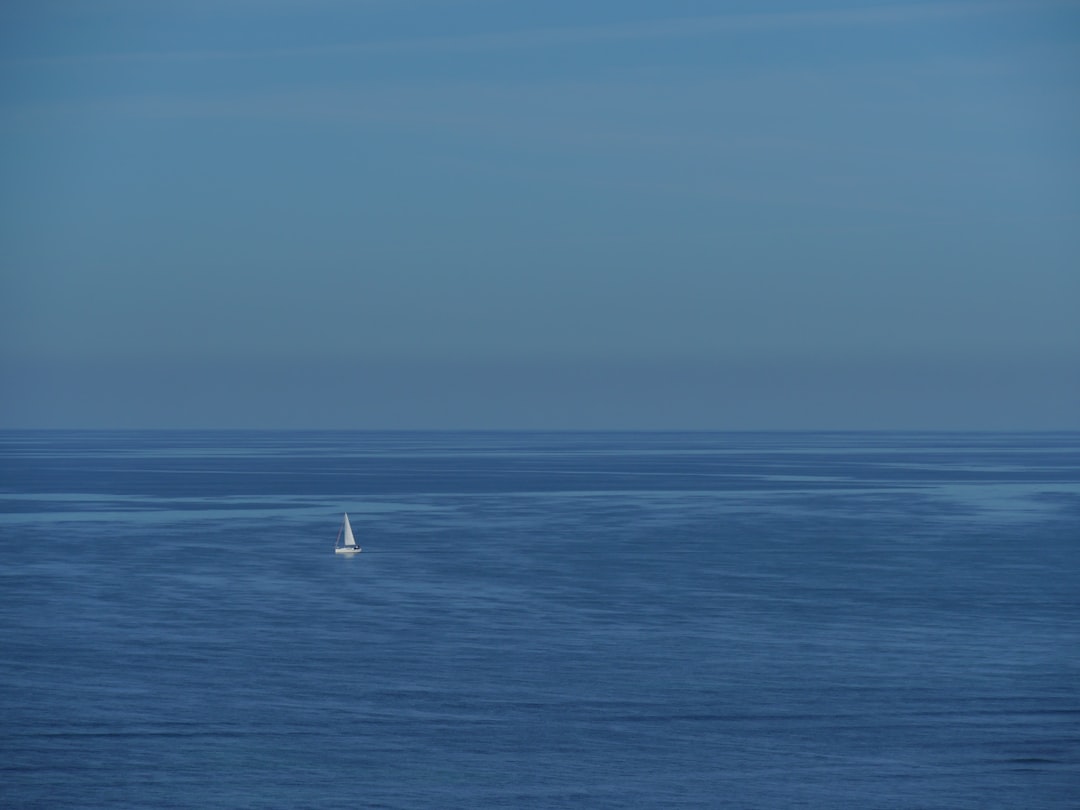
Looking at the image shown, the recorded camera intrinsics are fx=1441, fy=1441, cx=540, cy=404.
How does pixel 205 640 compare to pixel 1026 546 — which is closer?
pixel 205 640

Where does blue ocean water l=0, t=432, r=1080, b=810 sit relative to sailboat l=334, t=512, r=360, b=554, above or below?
below

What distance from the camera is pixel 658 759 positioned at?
32438 mm

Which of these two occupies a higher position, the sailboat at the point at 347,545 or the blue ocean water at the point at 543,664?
the sailboat at the point at 347,545

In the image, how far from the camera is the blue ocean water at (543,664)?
31.1 m

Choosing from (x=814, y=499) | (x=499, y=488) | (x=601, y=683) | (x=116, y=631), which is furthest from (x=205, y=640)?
(x=499, y=488)

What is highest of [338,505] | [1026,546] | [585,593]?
[338,505]

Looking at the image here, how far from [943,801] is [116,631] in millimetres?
29187

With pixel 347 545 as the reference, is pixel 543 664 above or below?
below

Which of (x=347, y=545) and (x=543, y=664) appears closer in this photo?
(x=543, y=664)

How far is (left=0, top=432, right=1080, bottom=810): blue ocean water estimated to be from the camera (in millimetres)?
31125

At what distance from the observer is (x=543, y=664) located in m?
41.7

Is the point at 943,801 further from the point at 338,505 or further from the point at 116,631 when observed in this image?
the point at 338,505

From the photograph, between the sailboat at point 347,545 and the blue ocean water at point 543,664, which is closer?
the blue ocean water at point 543,664

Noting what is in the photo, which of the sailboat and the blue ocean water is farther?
the sailboat
